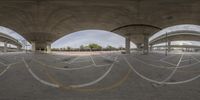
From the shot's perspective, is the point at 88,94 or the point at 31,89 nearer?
the point at 88,94

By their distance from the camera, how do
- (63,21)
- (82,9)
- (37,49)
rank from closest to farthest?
(82,9), (63,21), (37,49)

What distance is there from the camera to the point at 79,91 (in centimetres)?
870

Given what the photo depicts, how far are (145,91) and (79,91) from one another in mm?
3295

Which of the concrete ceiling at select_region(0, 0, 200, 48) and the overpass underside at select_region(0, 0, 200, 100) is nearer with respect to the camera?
the overpass underside at select_region(0, 0, 200, 100)

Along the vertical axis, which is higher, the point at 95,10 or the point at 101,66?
the point at 95,10

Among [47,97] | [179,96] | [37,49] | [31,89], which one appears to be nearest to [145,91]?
[179,96]

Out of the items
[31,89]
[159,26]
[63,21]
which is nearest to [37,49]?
[63,21]

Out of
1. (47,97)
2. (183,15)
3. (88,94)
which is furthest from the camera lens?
(183,15)

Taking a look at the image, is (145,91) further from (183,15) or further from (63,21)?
(63,21)

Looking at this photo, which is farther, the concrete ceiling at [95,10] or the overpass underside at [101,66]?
the concrete ceiling at [95,10]

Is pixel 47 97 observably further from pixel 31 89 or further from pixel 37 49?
pixel 37 49

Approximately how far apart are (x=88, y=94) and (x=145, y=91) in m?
2.88

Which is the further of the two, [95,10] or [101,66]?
[95,10]

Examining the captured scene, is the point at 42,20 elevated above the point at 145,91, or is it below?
above
